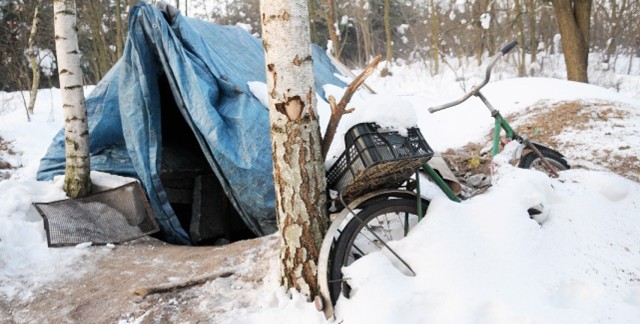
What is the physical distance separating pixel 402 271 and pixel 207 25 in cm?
388

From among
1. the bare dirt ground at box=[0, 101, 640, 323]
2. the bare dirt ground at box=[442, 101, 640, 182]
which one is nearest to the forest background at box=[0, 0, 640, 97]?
the bare dirt ground at box=[442, 101, 640, 182]

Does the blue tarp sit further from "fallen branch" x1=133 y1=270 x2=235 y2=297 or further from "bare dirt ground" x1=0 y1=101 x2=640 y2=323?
"fallen branch" x1=133 y1=270 x2=235 y2=297

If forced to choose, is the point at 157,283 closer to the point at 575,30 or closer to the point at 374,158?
the point at 374,158

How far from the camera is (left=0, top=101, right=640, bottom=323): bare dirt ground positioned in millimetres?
2336

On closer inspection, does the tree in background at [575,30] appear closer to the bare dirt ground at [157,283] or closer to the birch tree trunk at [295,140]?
the bare dirt ground at [157,283]

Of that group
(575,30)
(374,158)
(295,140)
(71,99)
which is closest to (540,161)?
(374,158)

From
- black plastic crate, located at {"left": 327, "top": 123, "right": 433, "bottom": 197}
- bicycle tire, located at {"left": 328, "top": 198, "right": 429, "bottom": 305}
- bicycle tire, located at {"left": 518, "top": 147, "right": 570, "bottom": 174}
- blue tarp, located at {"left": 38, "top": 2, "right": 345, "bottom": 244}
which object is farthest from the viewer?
blue tarp, located at {"left": 38, "top": 2, "right": 345, "bottom": 244}

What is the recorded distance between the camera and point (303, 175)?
2184mm

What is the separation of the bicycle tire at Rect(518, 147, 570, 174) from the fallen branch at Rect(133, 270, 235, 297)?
225cm

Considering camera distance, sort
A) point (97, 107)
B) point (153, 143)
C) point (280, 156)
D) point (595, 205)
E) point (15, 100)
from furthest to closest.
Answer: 1. point (15, 100)
2. point (97, 107)
3. point (153, 143)
4. point (595, 205)
5. point (280, 156)

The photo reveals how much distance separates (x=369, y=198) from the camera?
2248 millimetres

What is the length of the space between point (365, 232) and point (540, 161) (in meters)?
1.79

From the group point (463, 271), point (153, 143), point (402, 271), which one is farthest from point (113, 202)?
point (463, 271)

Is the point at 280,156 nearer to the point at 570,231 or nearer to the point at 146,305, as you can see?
the point at 146,305
